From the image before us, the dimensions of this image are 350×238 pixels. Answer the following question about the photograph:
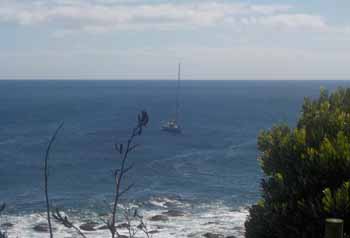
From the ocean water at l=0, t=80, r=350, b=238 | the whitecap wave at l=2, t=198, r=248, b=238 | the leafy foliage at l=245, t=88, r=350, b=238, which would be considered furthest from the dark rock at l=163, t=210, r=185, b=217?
the leafy foliage at l=245, t=88, r=350, b=238

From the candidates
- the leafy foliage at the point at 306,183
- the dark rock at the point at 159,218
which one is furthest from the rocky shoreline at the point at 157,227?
the leafy foliage at the point at 306,183

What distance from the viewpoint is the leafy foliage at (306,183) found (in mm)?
8539

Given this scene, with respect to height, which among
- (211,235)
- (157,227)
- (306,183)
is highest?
(306,183)

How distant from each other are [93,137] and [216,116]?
45432mm

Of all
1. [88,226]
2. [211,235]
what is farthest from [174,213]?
[88,226]

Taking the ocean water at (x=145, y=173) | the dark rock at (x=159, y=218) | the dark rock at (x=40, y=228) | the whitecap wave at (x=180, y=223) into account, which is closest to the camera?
the whitecap wave at (x=180, y=223)

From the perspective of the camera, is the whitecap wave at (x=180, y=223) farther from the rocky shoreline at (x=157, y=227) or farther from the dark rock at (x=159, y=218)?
the dark rock at (x=159, y=218)

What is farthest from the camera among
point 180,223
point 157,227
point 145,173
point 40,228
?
point 145,173

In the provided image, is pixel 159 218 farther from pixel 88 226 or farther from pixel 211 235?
pixel 211 235

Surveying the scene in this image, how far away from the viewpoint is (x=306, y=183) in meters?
9.19

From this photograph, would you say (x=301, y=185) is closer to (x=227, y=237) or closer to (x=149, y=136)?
(x=227, y=237)

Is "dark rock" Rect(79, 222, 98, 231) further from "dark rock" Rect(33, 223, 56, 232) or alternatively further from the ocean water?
"dark rock" Rect(33, 223, 56, 232)

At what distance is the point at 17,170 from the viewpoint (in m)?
56.2

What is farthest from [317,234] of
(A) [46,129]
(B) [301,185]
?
(A) [46,129]
